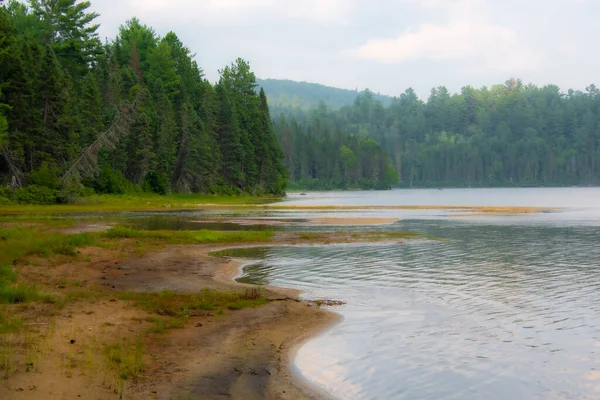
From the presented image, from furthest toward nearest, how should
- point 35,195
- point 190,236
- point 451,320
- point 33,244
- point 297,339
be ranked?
point 35,195, point 190,236, point 33,244, point 451,320, point 297,339

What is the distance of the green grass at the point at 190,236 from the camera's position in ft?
123

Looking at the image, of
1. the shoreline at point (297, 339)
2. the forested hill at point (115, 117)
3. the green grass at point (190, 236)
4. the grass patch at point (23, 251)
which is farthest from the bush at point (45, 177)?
the shoreline at point (297, 339)

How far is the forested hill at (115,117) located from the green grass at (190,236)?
23.3 m

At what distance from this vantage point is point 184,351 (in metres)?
13.6

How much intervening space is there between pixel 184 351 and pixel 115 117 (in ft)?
238

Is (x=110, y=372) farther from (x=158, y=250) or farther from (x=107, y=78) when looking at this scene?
(x=107, y=78)

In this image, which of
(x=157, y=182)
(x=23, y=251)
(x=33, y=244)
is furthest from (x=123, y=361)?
(x=157, y=182)

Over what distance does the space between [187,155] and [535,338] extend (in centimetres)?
8928

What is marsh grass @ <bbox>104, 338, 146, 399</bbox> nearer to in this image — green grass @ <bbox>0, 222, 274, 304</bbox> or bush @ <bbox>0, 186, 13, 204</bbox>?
green grass @ <bbox>0, 222, 274, 304</bbox>

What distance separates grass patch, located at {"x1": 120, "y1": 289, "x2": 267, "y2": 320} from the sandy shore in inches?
16.1

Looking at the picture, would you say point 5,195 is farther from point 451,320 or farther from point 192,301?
point 451,320

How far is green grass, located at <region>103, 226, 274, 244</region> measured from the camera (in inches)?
1480

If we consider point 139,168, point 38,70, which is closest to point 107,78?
point 139,168

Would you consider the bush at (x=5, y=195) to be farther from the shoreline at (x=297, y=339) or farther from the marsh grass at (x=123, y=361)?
the marsh grass at (x=123, y=361)
